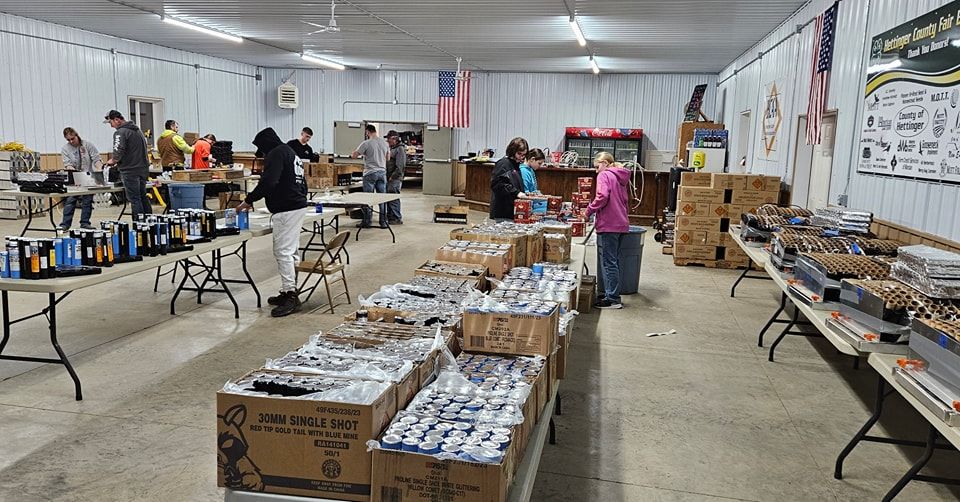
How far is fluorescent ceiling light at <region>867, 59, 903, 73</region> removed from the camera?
577cm

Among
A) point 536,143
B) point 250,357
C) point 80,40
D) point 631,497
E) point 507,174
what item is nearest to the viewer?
point 631,497

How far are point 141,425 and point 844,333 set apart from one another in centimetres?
400

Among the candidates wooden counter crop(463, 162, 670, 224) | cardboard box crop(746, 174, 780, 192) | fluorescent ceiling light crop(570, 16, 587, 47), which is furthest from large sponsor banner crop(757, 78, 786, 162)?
fluorescent ceiling light crop(570, 16, 587, 47)

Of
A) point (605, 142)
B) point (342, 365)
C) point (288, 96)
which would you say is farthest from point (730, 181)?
point (288, 96)

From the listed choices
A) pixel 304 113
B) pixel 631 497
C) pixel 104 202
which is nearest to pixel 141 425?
pixel 631 497

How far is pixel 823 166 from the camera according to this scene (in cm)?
788

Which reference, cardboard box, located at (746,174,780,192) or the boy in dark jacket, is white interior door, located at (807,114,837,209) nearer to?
cardboard box, located at (746,174,780,192)

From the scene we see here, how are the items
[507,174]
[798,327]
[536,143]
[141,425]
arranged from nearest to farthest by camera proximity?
Result: 1. [141,425]
2. [798,327]
3. [507,174]
4. [536,143]

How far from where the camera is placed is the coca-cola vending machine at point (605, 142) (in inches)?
721

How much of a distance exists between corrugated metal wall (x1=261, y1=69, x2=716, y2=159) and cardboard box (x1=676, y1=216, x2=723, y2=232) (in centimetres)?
943

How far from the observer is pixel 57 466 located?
141 inches

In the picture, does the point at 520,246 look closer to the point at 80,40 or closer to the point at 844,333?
the point at 844,333

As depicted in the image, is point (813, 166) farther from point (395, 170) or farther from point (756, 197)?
point (395, 170)

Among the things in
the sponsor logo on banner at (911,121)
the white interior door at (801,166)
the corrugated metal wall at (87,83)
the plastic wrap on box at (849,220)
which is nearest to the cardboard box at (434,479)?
the plastic wrap on box at (849,220)
